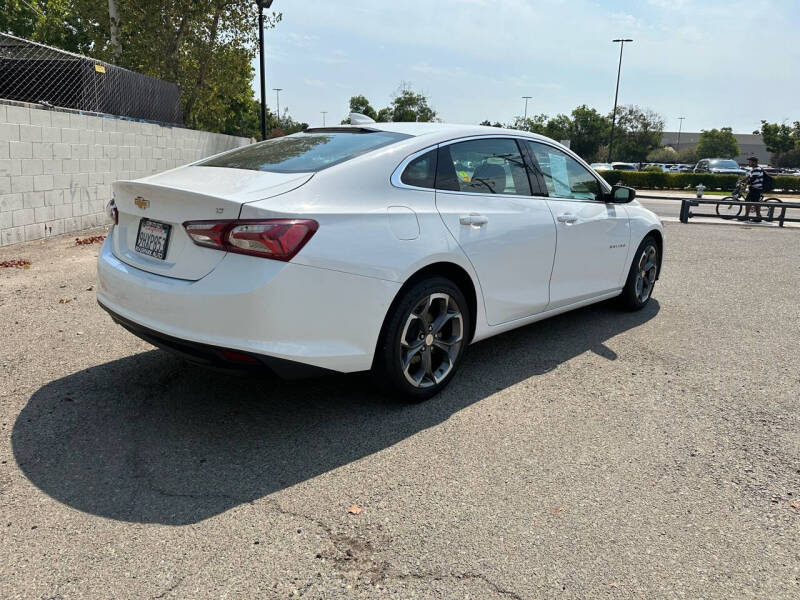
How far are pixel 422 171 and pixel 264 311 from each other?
1422 mm

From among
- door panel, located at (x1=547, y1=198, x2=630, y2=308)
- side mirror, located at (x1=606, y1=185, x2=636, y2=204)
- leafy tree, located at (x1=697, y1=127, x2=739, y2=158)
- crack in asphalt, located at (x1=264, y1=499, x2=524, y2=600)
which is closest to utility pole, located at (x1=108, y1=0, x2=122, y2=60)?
side mirror, located at (x1=606, y1=185, x2=636, y2=204)

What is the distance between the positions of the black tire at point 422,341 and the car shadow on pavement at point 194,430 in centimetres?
15

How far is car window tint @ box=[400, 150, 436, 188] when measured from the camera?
146 inches

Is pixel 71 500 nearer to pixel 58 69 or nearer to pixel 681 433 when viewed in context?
pixel 681 433

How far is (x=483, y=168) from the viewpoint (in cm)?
427

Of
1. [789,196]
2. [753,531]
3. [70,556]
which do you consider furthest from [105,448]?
[789,196]

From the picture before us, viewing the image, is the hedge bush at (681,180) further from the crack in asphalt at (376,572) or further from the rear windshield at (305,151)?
the crack in asphalt at (376,572)

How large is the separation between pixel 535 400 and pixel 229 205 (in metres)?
2.24

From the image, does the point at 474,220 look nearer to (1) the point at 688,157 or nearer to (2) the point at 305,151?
(2) the point at 305,151

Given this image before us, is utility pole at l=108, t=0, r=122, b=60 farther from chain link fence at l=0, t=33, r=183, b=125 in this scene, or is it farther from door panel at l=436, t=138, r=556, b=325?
door panel at l=436, t=138, r=556, b=325

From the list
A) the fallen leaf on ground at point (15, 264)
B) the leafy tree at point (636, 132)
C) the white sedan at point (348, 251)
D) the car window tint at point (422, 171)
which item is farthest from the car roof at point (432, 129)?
Result: the leafy tree at point (636, 132)

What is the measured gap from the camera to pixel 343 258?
3.17 metres

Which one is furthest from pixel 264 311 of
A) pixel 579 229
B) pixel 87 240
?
pixel 87 240

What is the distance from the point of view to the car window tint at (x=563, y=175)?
4.85 m
